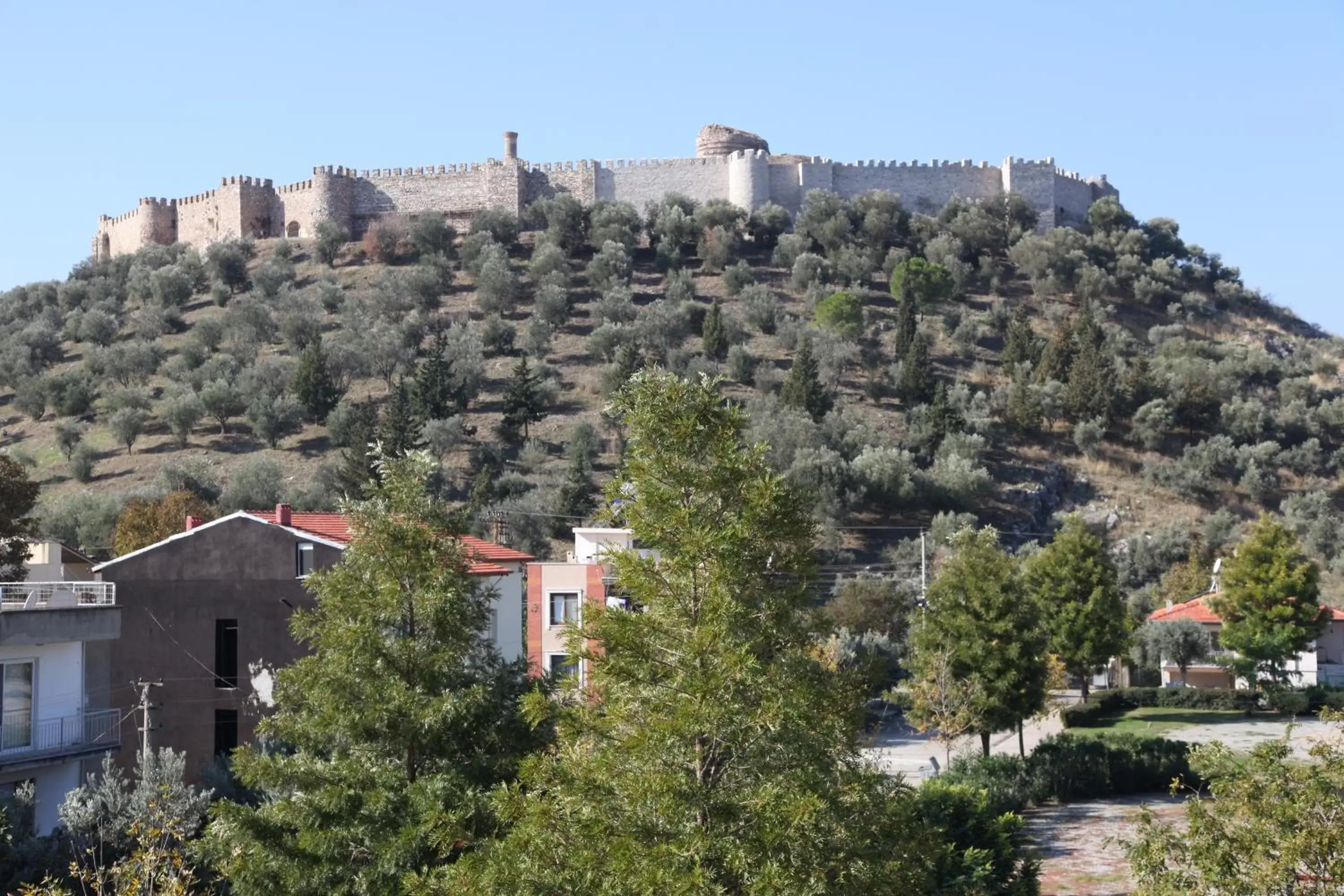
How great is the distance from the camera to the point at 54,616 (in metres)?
16.2

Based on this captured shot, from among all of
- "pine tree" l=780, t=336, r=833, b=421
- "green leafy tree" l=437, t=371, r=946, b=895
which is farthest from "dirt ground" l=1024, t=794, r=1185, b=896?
"pine tree" l=780, t=336, r=833, b=421

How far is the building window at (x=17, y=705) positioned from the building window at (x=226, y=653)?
4943mm

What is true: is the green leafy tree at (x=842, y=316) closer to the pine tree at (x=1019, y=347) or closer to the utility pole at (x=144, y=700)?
the pine tree at (x=1019, y=347)

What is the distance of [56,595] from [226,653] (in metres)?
3.84

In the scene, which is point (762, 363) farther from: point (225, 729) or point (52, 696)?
point (52, 696)

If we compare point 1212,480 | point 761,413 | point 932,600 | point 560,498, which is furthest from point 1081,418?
point 932,600

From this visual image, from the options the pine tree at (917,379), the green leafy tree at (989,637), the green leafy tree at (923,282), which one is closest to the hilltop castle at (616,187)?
the green leafy tree at (923,282)

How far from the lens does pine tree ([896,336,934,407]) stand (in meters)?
54.3

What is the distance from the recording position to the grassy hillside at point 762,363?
4728 centimetres

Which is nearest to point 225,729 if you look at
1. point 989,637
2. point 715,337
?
→ point 989,637

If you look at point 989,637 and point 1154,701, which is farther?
point 1154,701

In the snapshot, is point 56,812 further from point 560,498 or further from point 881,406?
point 881,406

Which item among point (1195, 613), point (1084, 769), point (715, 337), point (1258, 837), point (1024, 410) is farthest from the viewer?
point (715, 337)

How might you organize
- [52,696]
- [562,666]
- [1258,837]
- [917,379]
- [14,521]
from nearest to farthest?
[1258,837], [562,666], [52,696], [14,521], [917,379]
